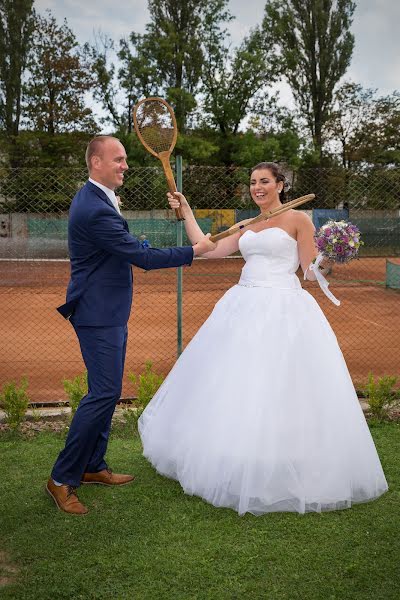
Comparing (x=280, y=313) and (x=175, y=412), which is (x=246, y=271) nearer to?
(x=280, y=313)

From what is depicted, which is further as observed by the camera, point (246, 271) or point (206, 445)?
point (246, 271)

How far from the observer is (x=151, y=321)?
1241 centimetres

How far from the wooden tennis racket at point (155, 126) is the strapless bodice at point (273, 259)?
3.28 ft

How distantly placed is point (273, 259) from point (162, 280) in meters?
17.1

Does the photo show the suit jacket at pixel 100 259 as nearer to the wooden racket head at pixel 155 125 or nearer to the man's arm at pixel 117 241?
the man's arm at pixel 117 241

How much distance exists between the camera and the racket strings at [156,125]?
4652mm

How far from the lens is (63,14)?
34.0 metres

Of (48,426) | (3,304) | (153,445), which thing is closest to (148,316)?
(3,304)

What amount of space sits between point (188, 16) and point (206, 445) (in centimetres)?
3480

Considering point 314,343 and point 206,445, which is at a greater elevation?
point 314,343

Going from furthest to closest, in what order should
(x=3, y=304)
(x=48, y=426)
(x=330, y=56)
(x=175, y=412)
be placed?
(x=330, y=56) < (x=3, y=304) < (x=48, y=426) < (x=175, y=412)

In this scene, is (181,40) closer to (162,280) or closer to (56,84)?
(56,84)

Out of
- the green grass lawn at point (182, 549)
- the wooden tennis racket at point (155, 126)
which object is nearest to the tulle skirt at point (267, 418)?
the green grass lawn at point (182, 549)

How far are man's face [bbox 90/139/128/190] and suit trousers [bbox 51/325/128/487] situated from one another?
0.93 meters
